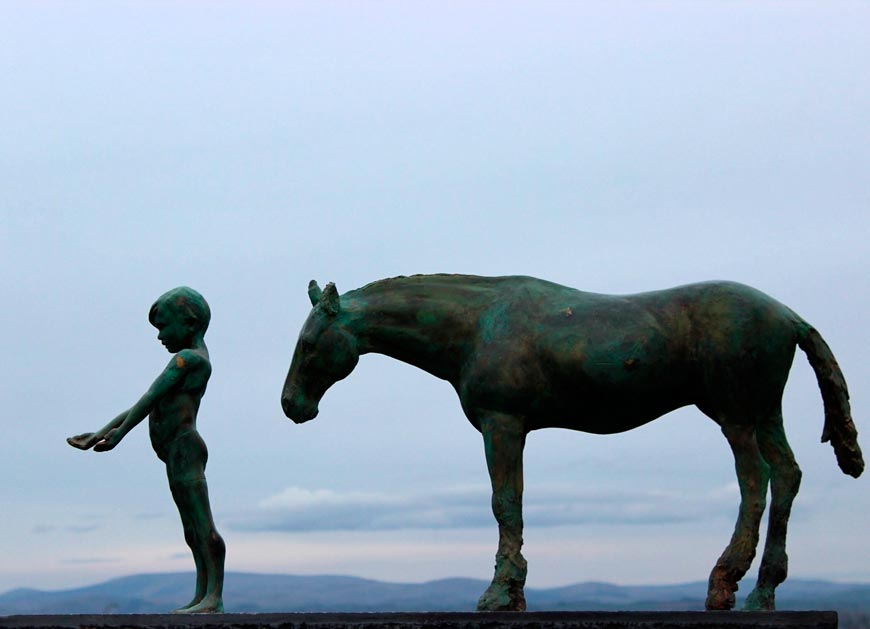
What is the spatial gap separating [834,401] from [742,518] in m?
1.03

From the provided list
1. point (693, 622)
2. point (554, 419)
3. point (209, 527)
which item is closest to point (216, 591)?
point (209, 527)

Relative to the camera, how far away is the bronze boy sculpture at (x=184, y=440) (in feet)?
30.5

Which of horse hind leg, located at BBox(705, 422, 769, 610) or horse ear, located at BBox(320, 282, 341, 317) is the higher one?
horse ear, located at BBox(320, 282, 341, 317)

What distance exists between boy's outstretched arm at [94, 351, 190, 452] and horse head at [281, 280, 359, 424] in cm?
76

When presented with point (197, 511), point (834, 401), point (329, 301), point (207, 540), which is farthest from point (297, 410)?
point (834, 401)

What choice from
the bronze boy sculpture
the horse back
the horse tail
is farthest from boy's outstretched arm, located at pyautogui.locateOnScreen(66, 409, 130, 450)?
the horse tail

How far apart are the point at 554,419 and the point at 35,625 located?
11.5 ft

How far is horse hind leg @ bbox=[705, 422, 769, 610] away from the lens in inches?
348

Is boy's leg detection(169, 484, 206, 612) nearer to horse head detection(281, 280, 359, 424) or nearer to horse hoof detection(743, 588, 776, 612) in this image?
horse head detection(281, 280, 359, 424)

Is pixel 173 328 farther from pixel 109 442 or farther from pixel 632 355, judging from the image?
pixel 632 355

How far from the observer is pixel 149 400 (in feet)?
30.6

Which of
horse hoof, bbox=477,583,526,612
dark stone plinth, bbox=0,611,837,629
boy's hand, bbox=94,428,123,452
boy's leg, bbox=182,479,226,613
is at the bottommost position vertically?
dark stone plinth, bbox=0,611,837,629

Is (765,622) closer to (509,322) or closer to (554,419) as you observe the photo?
(554,419)

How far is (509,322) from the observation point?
9289 mm
